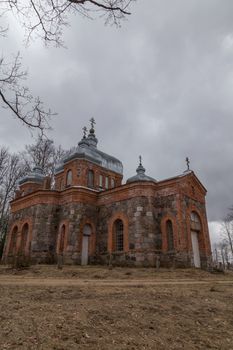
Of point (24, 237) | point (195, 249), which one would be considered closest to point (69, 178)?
point (24, 237)

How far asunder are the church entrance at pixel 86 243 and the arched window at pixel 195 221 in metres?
8.09

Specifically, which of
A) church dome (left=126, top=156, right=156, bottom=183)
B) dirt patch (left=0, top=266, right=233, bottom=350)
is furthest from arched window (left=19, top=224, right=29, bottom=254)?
dirt patch (left=0, top=266, right=233, bottom=350)

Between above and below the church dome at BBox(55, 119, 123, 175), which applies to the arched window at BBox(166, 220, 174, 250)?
below

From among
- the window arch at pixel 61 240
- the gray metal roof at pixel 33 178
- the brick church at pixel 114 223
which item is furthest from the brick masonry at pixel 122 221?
the gray metal roof at pixel 33 178

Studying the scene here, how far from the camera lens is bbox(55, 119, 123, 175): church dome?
85.3 feet

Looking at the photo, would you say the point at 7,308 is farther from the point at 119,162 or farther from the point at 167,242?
the point at 119,162

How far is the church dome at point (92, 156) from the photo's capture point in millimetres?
26000

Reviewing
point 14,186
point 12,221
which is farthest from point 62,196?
point 14,186

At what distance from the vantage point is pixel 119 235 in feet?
71.4

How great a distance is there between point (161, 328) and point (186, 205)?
54.2 ft

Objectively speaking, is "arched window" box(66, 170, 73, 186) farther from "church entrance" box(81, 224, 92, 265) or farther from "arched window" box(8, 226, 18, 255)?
"arched window" box(8, 226, 18, 255)

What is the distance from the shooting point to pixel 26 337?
3.86 metres

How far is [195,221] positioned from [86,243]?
28.6 ft

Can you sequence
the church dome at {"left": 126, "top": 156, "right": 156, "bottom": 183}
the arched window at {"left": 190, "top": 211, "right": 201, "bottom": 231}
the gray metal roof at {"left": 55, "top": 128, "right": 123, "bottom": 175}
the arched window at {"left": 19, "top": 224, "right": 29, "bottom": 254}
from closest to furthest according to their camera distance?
1. the arched window at {"left": 190, "top": 211, "right": 201, "bottom": 231}
2. the arched window at {"left": 19, "top": 224, "right": 29, "bottom": 254}
3. the church dome at {"left": 126, "top": 156, "right": 156, "bottom": 183}
4. the gray metal roof at {"left": 55, "top": 128, "right": 123, "bottom": 175}
